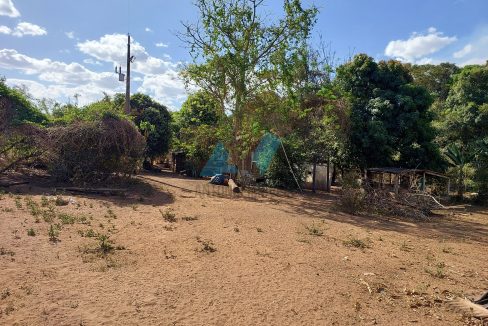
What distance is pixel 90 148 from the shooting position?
14195 millimetres

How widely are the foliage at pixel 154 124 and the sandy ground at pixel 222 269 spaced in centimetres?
1443

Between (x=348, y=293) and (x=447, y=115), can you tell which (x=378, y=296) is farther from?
(x=447, y=115)

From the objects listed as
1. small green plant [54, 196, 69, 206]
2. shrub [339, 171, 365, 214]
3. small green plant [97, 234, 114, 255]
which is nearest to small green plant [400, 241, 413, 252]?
shrub [339, 171, 365, 214]

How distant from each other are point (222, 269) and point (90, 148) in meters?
10.4

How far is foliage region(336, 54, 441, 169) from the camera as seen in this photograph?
18375 millimetres

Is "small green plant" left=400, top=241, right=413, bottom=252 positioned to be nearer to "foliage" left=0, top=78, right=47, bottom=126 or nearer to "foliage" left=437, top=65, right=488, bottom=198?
"foliage" left=437, top=65, right=488, bottom=198

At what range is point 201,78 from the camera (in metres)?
16.2

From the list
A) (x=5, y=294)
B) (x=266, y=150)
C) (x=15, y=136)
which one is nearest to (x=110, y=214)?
(x=5, y=294)

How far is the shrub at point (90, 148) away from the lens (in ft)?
45.5

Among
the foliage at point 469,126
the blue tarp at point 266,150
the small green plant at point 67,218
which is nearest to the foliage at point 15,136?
the small green plant at point 67,218

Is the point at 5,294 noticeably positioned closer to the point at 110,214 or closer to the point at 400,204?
the point at 110,214

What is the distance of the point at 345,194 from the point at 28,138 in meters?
12.2

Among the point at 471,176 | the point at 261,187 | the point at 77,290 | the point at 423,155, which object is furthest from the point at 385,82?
the point at 77,290

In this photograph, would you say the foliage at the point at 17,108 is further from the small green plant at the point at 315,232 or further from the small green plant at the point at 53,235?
the small green plant at the point at 315,232
